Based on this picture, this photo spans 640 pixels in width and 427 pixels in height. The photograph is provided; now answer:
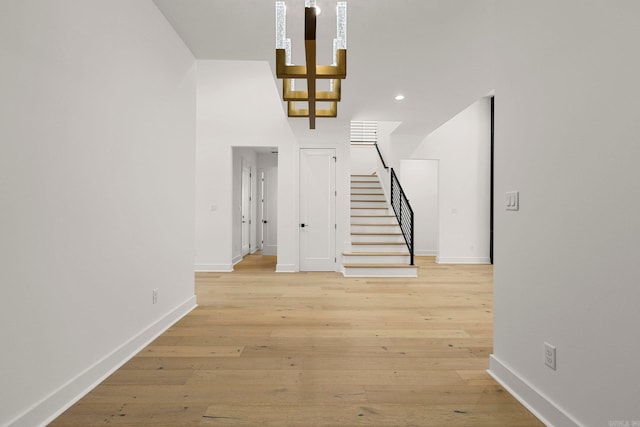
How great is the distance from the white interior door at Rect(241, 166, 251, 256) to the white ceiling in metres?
4.11

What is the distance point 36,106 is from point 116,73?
0.80m

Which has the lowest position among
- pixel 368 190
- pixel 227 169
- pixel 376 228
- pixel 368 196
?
pixel 376 228

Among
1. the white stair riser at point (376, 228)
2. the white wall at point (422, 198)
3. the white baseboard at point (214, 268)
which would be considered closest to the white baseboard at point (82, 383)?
the white baseboard at point (214, 268)

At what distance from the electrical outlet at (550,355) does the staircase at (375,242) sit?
385cm

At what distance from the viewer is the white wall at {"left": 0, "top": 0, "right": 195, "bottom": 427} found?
146cm

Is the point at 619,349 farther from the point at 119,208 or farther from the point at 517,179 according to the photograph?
the point at 119,208

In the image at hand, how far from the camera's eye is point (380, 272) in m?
5.52

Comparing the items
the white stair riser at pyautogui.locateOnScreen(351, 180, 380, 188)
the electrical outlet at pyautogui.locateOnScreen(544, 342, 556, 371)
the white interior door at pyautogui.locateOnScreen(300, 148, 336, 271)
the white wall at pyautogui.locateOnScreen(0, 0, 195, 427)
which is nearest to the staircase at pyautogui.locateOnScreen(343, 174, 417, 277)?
the white stair riser at pyautogui.locateOnScreen(351, 180, 380, 188)

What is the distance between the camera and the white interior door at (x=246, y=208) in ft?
25.7

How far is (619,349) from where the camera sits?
127cm

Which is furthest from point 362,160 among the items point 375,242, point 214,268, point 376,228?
point 214,268

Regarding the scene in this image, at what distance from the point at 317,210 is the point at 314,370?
4.07m

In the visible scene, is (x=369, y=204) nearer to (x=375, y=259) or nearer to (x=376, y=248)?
(x=376, y=248)

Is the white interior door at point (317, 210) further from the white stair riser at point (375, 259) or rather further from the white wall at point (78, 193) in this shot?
the white wall at point (78, 193)
